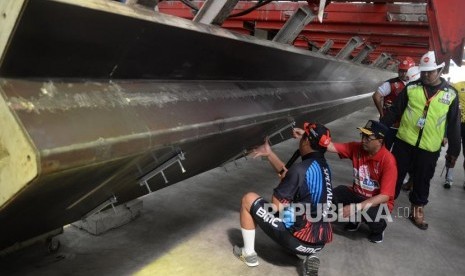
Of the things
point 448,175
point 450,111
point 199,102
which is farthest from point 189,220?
point 448,175

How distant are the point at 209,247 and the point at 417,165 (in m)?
2.10

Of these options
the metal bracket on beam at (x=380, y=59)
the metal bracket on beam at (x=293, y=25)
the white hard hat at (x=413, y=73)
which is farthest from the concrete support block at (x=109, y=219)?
the metal bracket on beam at (x=380, y=59)

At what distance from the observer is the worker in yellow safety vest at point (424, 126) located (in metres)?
3.34

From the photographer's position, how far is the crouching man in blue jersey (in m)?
2.38

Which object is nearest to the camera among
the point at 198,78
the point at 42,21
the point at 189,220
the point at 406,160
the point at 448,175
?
the point at 42,21

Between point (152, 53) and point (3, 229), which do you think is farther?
point (152, 53)

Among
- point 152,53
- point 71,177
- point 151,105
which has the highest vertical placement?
point 152,53

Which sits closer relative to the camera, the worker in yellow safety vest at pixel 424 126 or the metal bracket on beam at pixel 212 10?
the metal bracket on beam at pixel 212 10

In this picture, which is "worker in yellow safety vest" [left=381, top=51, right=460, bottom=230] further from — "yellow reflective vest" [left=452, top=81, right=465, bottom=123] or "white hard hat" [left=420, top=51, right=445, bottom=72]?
"yellow reflective vest" [left=452, top=81, right=465, bottom=123]

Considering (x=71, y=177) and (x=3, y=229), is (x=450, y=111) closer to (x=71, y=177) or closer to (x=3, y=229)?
(x=71, y=177)

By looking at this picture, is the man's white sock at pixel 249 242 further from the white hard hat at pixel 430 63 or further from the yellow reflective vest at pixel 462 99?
the yellow reflective vest at pixel 462 99

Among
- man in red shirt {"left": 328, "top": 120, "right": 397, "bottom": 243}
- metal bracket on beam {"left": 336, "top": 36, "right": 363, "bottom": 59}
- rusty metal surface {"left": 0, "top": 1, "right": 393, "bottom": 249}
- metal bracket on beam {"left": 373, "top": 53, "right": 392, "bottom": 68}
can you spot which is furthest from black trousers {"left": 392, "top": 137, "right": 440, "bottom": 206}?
metal bracket on beam {"left": 373, "top": 53, "right": 392, "bottom": 68}

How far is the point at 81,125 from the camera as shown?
1.46 m

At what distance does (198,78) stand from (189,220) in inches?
48.8
